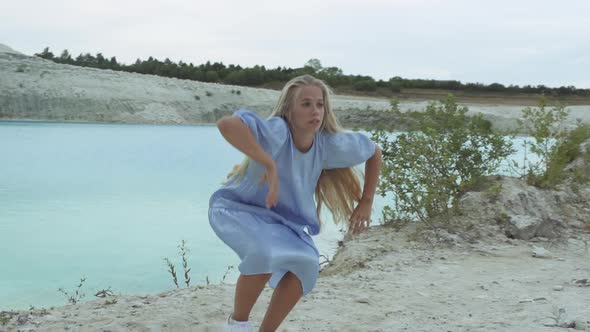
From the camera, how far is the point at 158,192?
11.1m

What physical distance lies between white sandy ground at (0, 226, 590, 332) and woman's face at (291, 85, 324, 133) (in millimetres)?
1156

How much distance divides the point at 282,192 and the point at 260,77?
51021mm

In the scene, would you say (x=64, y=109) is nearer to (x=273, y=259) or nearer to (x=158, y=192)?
(x=158, y=192)

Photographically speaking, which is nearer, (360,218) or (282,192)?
(282,192)

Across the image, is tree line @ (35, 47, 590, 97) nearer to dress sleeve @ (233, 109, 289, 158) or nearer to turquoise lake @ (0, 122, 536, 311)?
turquoise lake @ (0, 122, 536, 311)

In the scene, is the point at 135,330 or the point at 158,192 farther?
the point at 158,192

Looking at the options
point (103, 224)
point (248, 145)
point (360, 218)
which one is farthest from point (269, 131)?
point (103, 224)

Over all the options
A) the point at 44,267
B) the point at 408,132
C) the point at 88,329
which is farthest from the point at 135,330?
the point at 408,132

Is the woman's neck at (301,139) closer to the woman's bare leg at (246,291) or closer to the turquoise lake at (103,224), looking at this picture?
the woman's bare leg at (246,291)

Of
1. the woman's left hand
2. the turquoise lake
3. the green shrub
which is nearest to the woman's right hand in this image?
the woman's left hand

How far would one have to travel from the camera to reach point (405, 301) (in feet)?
12.5

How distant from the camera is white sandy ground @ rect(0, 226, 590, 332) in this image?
332cm

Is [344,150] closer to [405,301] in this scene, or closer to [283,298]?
[283,298]

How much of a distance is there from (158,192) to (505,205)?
21.7 feet
